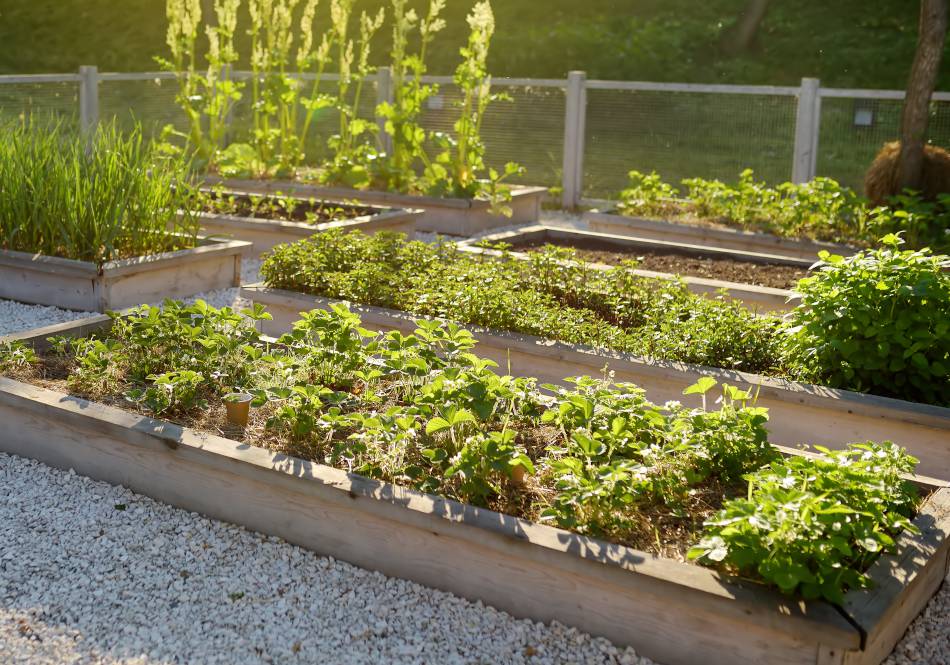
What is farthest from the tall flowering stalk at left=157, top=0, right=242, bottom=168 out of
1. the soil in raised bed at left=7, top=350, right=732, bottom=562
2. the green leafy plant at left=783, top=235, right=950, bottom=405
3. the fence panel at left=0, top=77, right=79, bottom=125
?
the green leafy plant at left=783, top=235, right=950, bottom=405

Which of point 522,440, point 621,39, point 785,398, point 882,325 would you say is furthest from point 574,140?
point 621,39

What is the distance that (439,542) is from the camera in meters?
3.16

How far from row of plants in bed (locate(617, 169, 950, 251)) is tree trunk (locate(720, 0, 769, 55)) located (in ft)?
33.3

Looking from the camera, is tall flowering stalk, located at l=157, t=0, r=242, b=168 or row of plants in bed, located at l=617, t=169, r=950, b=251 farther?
tall flowering stalk, located at l=157, t=0, r=242, b=168

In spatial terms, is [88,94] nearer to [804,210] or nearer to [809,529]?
[804,210]

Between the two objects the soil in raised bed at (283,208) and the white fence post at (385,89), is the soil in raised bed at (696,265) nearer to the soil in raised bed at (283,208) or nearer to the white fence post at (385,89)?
A: the soil in raised bed at (283,208)

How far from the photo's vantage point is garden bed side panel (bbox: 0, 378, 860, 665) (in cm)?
267

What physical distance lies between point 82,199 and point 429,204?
3.71 metres

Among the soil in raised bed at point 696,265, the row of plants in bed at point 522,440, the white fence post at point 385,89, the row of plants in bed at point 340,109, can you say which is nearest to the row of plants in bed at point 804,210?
the soil in raised bed at point 696,265

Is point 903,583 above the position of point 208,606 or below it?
above

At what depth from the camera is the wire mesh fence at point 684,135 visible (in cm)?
1027

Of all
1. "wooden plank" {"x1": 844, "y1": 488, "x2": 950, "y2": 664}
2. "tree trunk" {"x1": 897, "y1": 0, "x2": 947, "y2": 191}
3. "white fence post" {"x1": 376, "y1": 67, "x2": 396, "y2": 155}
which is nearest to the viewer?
"wooden plank" {"x1": 844, "y1": 488, "x2": 950, "y2": 664}

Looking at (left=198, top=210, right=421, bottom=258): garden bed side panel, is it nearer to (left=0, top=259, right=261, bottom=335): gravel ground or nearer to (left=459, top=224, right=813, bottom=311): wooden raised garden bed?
(left=459, top=224, right=813, bottom=311): wooden raised garden bed

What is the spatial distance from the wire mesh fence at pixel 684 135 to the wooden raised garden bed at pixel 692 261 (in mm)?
3014
